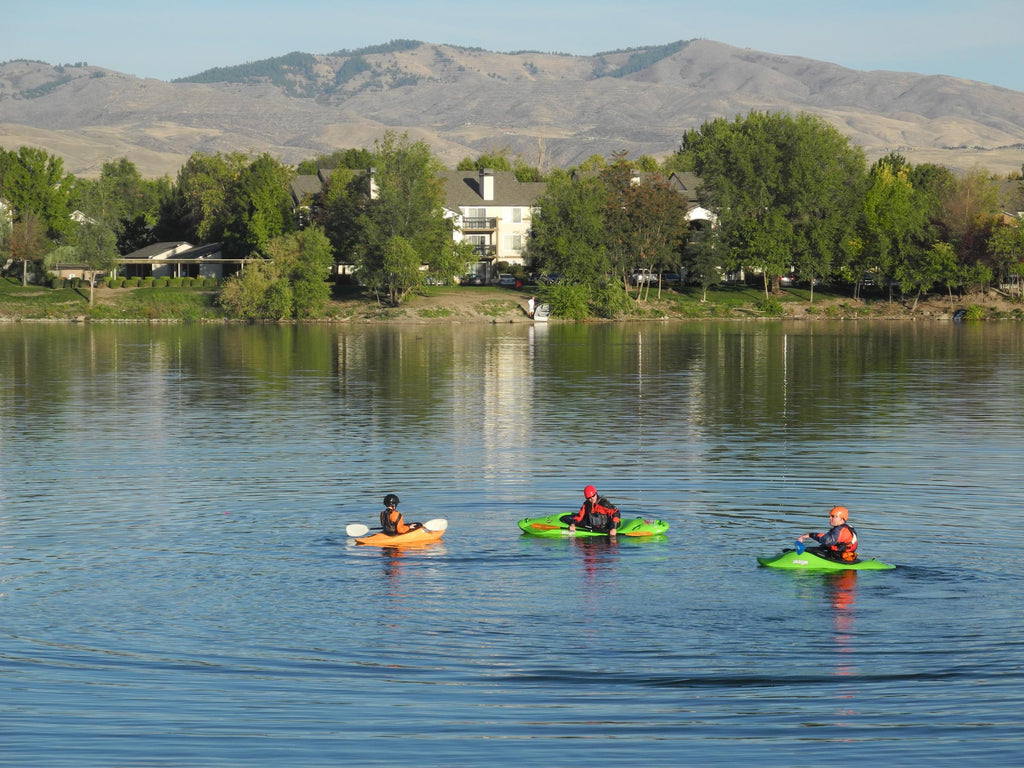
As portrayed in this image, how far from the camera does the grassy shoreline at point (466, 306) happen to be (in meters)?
150

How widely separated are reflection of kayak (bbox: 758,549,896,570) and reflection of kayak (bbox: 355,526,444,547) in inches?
307

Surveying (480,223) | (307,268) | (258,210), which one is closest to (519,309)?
(307,268)

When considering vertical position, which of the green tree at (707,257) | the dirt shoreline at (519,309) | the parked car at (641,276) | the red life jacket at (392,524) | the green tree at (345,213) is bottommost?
the red life jacket at (392,524)

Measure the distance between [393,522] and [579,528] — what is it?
14.4ft

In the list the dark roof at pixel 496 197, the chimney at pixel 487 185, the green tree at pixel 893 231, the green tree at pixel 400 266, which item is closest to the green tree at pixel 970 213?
the green tree at pixel 893 231

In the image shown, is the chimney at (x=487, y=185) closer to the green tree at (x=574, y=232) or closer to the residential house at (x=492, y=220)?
the residential house at (x=492, y=220)

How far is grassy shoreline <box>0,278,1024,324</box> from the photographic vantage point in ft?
491

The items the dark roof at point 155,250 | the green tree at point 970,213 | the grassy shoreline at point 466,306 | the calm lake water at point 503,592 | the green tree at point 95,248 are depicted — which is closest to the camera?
the calm lake water at point 503,592

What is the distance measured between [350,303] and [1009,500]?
123458 millimetres

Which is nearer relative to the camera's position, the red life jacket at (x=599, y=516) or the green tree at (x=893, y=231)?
the red life jacket at (x=599, y=516)

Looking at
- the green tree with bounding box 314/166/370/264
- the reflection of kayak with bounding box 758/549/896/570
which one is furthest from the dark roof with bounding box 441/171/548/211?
the reflection of kayak with bounding box 758/549/896/570

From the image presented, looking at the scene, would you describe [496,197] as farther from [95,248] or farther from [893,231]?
[95,248]

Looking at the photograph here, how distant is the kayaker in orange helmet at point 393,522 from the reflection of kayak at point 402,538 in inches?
3.7

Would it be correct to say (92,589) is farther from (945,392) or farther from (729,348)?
(729,348)
